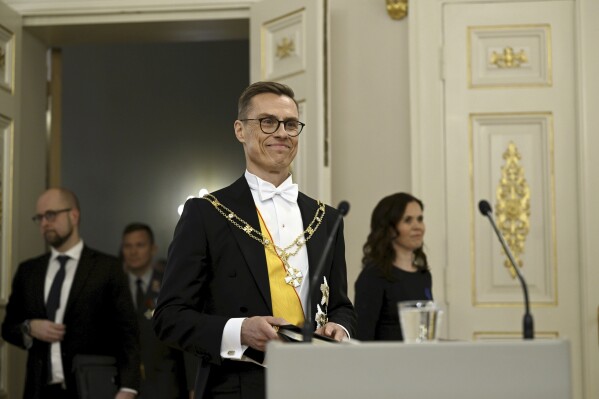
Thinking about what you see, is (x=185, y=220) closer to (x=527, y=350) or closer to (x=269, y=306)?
(x=269, y=306)

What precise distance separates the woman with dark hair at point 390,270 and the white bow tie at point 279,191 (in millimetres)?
1555

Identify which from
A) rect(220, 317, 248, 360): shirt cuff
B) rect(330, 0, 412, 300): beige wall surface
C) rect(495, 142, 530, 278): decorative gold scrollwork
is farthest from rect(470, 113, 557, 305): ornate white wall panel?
rect(220, 317, 248, 360): shirt cuff

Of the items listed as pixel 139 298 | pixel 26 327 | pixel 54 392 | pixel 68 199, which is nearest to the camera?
pixel 54 392

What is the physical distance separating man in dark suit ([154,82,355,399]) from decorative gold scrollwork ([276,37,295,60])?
8.67 feet

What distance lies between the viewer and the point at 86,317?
4.79 m

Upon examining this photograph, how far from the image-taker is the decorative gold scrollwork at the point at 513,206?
5277 mm

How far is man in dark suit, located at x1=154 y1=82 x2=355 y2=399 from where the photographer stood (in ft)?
8.27

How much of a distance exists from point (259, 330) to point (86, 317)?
256 centimetres

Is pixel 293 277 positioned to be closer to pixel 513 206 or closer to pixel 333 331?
pixel 333 331

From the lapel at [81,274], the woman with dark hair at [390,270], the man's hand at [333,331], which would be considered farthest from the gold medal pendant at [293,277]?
the lapel at [81,274]

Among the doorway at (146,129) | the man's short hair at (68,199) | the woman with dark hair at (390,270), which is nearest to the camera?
the woman with dark hair at (390,270)

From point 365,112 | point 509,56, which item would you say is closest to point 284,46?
point 365,112

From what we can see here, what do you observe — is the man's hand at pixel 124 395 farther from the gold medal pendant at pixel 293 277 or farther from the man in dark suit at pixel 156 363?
the gold medal pendant at pixel 293 277

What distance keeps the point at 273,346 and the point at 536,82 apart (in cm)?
377
